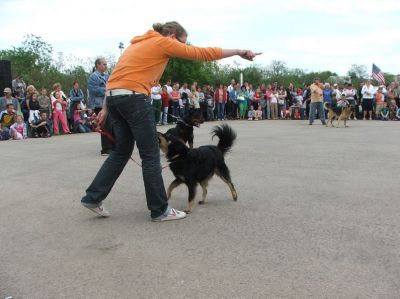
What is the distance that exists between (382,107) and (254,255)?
70.0 feet

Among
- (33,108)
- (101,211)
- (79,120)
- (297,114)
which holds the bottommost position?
(101,211)

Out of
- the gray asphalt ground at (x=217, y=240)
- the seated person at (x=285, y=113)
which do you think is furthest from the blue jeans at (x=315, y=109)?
the gray asphalt ground at (x=217, y=240)

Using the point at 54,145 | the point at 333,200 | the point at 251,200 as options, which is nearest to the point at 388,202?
the point at 333,200

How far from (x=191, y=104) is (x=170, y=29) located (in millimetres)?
16757

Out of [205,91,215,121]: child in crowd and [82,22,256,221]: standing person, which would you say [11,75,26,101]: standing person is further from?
[82,22,256,221]: standing person

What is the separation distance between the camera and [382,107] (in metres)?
23.1

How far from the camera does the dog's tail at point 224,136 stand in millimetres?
5812

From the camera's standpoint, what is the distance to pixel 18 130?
50.1ft

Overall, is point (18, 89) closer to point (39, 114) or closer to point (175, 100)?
point (39, 114)

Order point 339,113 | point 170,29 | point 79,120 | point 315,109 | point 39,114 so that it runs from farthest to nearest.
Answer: point 315,109
point 339,113
point 79,120
point 39,114
point 170,29

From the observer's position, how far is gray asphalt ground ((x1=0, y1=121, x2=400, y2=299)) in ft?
10.6

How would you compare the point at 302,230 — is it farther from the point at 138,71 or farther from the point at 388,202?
the point at 138,71

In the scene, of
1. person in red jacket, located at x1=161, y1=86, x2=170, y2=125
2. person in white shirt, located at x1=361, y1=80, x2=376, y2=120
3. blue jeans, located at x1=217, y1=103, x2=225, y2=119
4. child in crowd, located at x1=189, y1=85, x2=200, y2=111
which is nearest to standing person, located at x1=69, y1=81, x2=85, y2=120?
person in red jacket, located at x1=161, y1=86, x2=170, y2=125

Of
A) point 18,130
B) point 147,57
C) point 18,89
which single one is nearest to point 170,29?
point 147,57
